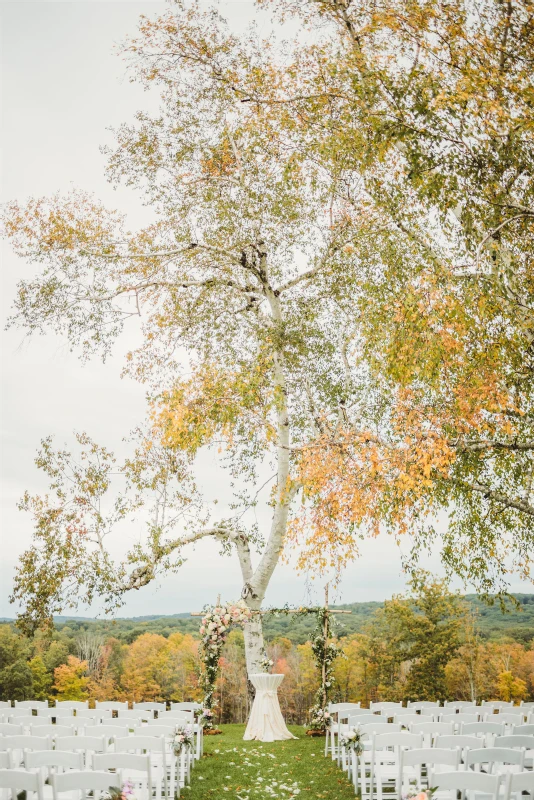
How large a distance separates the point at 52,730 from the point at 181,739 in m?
1.44

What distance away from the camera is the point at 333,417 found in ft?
45.6

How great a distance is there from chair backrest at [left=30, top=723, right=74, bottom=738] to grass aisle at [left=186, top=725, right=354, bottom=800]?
1562 mm

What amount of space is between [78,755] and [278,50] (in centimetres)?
1158

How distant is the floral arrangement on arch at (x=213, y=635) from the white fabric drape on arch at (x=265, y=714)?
117 cm

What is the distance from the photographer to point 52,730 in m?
6.61

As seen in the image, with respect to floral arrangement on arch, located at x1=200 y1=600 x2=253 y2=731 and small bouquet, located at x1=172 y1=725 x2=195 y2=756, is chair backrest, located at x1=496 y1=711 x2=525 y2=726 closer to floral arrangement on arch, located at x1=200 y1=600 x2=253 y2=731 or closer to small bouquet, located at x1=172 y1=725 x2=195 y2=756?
small bouquet, located at x1=172 y1=725 x2=195 y2=756

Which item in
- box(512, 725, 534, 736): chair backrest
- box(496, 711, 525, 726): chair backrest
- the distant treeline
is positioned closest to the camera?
box(512, 725, 534, 736): chair backrest

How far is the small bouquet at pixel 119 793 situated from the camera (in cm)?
427

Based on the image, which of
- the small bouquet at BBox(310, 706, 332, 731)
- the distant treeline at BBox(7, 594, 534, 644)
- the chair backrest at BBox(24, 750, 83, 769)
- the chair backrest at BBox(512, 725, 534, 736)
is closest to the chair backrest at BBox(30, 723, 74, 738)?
the chair backrest at BBox(24, 750, 83, 769)

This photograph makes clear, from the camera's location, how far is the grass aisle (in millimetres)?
7109

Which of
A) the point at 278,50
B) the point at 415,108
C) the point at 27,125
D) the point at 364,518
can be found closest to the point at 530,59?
the point at 415,108

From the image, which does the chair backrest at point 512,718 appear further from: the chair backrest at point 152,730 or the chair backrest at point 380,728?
the chair backrest at point 152,730

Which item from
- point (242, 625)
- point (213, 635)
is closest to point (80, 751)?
point (213, 635)

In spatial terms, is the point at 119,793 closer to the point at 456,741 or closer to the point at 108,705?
the point at 456,741
